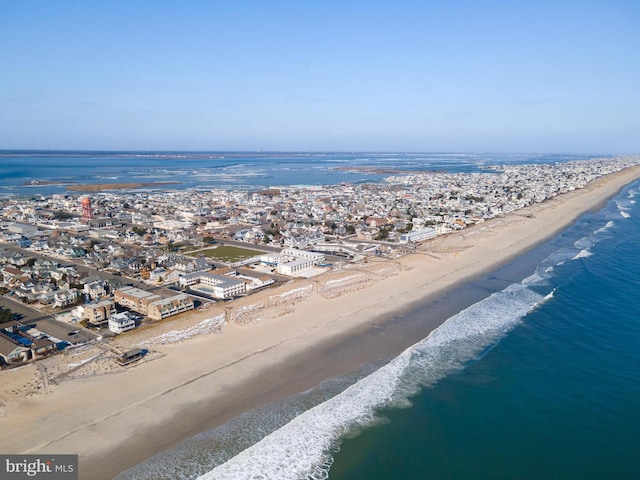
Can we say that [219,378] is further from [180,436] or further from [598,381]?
[598,381]

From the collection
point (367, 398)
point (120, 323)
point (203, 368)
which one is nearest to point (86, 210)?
point (120, 323)

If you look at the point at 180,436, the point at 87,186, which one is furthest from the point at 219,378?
the point at 87,186

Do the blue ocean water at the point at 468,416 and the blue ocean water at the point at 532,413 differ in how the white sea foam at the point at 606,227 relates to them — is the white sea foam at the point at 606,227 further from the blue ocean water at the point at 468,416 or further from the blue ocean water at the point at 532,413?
the blue ocean water at the point at 468,416

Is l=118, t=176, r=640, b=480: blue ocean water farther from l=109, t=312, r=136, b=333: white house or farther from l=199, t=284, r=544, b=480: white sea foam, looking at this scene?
l=109, t=312, r=136, b=333: white house

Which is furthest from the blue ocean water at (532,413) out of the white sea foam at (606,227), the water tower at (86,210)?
the water tower at (86,210)

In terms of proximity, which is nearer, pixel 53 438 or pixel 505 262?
pixel 53 438

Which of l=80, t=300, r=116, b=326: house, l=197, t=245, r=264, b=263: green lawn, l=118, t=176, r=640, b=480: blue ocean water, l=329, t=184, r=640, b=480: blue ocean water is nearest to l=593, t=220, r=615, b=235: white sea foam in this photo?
l=329, t=184, r=640, b=480: blue ocean water
